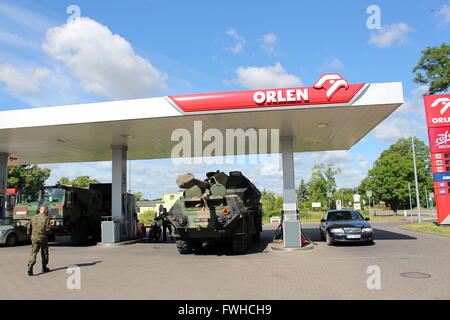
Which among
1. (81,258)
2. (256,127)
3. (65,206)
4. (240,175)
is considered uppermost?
(256,127)

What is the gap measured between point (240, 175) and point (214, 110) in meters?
2.79

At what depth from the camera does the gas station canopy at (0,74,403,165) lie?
36.2 feet

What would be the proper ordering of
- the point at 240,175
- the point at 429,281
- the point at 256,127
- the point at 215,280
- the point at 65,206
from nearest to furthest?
1. the point at 429,281
2. the point at 215,280
3. the point at 240,175
4. the point at 256,127
5. the point at 65,206

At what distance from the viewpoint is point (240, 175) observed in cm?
1309

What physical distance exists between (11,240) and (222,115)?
1139cm

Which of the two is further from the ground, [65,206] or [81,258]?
[65,206]

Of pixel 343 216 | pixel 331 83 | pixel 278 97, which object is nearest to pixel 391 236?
pixel 343 216

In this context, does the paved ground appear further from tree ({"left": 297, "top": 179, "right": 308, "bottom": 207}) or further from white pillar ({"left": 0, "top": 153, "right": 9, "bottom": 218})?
tree ({"left": 297, "top": 179, "right": 308, "bottom": 207})

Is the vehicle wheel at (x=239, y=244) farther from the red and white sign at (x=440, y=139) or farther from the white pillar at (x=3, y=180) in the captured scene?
the red and white sign at (x=440, y=139)

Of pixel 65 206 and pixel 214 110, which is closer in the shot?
pixel 214 110

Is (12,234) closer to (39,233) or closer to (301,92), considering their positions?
(39,233)
